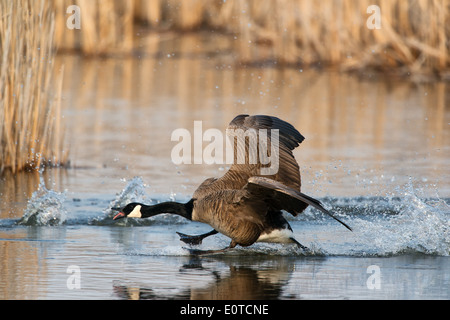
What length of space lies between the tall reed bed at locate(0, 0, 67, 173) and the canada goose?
268 cm

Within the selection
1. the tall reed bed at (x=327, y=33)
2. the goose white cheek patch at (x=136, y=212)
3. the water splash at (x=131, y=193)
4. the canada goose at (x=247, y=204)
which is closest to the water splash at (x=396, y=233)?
the canada goose at (x=247, y=204)

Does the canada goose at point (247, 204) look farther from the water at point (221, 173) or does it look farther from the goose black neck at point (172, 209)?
the water at point (221, 173)

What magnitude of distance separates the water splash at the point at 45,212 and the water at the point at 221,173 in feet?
0.03

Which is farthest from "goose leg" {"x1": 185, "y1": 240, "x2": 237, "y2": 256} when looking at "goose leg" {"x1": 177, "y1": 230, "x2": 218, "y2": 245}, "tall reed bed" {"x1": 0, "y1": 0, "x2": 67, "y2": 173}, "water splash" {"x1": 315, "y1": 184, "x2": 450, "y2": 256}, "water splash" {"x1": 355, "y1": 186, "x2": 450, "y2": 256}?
"tall reed bed" {"x1": 0, "y1": 0, "x2": 67, "y2": 173}

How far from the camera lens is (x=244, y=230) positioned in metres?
6.82

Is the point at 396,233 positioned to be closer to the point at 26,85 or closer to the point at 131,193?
the point at 131,193

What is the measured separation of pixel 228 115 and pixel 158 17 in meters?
10.2

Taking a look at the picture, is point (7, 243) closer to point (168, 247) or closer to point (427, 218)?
point (168, 247)

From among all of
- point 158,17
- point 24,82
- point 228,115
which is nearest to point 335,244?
point 24,82

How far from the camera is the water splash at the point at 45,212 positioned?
7867 mm

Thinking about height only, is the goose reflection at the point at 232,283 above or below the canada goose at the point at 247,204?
→ below

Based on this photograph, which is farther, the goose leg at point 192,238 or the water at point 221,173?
the goose leg at point 192,238

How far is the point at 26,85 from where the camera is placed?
29.9 ft

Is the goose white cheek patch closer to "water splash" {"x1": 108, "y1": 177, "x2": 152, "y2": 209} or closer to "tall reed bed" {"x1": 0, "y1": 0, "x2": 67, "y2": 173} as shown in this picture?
"water splash" {"x1": 108, "y1": 177, "x2": 152, "y2": 209}
